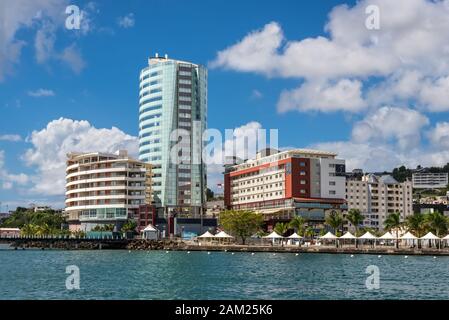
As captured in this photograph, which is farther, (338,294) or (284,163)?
(284,163)

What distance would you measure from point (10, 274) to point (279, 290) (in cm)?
3678

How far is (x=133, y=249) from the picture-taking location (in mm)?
166625

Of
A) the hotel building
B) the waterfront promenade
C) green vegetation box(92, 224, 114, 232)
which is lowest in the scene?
the waterfront promenade

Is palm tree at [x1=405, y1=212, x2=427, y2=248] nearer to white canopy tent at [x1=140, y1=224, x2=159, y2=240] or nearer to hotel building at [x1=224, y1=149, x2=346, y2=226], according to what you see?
hotel building at [x1=224, y1=149, x2=346, y2=226]

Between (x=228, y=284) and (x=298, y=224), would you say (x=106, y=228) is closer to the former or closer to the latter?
(x=298, y=224)

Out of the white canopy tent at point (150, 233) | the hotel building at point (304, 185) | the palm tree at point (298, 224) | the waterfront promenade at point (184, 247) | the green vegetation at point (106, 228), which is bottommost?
the waterfront promenade at point (184, 247)

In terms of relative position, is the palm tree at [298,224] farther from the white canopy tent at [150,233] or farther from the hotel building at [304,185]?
the white canopy tent at [150,233]

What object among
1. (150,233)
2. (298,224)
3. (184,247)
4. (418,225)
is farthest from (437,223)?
(150,233)

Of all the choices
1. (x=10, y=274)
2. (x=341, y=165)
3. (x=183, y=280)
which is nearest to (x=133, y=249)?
(x=341, y=165)

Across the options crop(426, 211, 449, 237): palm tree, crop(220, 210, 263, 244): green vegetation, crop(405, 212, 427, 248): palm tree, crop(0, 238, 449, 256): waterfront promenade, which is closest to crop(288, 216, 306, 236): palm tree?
crop(220, 210, 263, 244): green vegetation

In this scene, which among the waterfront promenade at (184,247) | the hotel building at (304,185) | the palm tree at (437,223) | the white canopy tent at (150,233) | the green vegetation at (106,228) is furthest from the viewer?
the green vegetation at (106,228)

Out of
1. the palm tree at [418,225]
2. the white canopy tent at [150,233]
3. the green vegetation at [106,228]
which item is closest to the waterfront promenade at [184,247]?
the palm tree at [418,225]
